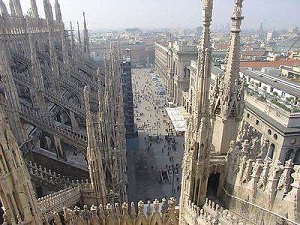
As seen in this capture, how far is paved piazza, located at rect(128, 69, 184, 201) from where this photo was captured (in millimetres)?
31859

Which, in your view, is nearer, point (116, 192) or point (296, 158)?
point (116, 192)

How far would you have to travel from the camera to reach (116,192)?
2047 cm

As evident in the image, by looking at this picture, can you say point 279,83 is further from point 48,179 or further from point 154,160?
point 48,179

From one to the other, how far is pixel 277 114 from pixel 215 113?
65.0ft

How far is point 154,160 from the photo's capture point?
129 feet

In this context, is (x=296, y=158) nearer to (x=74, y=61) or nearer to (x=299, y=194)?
(x=299, y=194)

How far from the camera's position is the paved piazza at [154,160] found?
31859 millimetres

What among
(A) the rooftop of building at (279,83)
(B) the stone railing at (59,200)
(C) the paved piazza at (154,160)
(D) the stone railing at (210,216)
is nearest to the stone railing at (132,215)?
(B) the stone railing at (59,200)

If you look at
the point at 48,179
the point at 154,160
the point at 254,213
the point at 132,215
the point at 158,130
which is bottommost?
the point at 158,130

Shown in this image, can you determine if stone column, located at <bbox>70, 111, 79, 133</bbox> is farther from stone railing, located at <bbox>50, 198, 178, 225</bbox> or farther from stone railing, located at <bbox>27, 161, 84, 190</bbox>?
stone railing, located at <bbox>50, 198, 178, 225</bbox>

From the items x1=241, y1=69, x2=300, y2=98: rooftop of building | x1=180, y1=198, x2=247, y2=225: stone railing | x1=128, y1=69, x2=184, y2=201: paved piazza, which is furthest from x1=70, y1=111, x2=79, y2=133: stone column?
x1=241, y1=69, x2=300, y2=98: rooftop of building

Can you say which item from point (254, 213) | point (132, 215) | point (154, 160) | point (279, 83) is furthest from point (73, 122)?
point (279, 83)

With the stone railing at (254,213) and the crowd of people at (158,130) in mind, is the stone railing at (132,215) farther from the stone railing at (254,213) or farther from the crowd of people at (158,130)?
the crowd of people at (158,130)

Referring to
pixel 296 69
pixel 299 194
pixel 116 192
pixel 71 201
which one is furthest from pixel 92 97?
pixel 296 69
